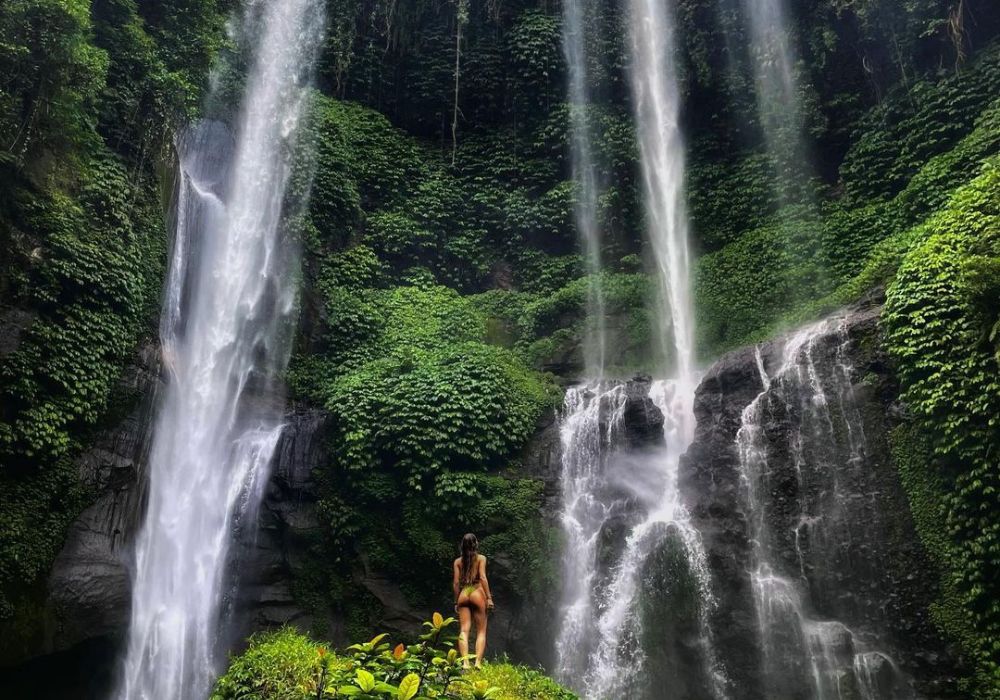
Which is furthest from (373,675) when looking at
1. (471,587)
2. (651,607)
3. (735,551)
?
(735,551)

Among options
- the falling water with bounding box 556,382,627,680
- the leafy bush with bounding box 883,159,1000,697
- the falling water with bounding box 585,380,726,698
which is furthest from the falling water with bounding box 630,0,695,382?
the leafy bush with bounding box 883,159,1000,697

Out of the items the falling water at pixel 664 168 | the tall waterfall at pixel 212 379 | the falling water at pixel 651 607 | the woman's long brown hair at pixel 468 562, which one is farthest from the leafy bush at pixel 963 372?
the tall waterfall at pixel 212 379

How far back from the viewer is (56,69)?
10.9 meters

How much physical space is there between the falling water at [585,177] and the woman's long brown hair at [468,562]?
7.78 meters

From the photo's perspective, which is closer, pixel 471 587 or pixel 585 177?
pixel 471 587

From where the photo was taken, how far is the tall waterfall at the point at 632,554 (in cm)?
905

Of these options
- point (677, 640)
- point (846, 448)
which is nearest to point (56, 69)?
point (677, 640)

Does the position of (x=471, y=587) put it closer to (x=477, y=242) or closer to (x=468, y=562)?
(x=468, y=562)

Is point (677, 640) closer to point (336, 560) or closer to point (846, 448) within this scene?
point (846, 448)

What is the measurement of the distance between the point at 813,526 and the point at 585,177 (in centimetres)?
1133

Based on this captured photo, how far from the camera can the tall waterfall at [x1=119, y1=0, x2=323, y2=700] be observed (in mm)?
10258

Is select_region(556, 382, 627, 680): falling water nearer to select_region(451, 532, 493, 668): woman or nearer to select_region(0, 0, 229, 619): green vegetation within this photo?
select_region(451, 532, 493, 668): woman

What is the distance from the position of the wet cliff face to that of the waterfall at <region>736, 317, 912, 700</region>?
0.6 inches

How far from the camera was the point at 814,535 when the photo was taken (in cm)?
928
